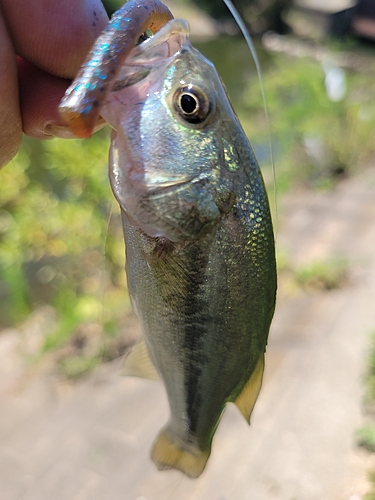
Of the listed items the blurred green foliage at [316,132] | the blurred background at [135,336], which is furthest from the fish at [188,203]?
the blurred green foliage at [316,132]

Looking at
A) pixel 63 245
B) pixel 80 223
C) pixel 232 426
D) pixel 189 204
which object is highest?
pixel 189 204

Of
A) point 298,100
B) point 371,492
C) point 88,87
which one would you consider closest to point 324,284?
point 371,492

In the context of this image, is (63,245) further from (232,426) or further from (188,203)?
(188,203)

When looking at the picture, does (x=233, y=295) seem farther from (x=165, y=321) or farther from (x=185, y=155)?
(x=185, y=155)

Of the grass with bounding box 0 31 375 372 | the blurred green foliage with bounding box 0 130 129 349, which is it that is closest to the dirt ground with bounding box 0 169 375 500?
the grass with bounding box 0 31 375 372

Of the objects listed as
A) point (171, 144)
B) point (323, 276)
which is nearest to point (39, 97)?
point (171, 144)

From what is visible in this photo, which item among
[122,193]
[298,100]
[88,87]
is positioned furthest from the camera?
[298,100]
